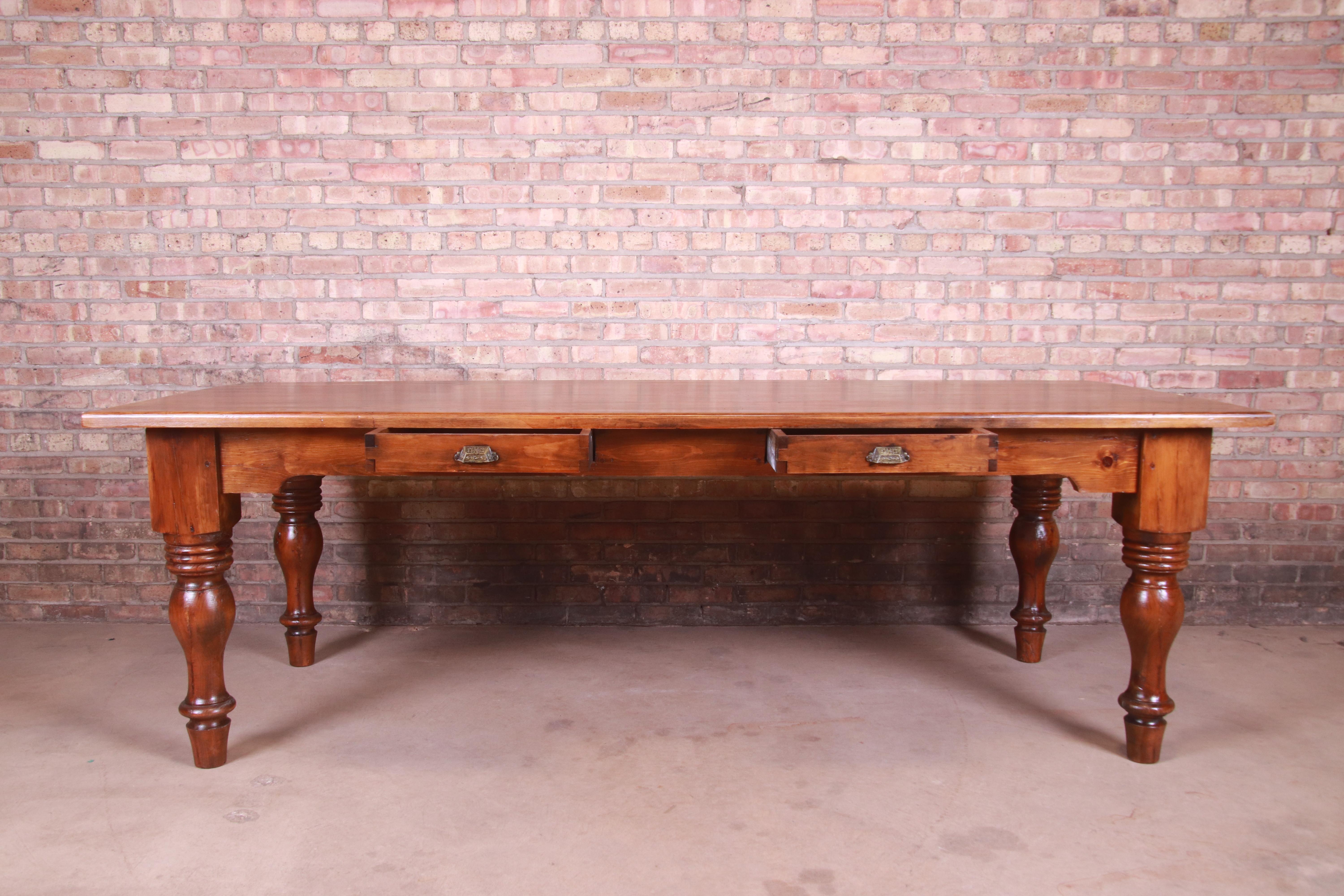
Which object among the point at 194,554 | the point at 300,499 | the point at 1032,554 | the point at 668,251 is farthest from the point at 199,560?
the point at 1032,554

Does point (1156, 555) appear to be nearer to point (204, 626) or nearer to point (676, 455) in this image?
point (676, 455)

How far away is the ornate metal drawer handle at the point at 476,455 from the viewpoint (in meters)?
2.22

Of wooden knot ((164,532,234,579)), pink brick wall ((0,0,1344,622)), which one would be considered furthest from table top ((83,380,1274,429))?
pink brick wall ((0,0,1344,622))

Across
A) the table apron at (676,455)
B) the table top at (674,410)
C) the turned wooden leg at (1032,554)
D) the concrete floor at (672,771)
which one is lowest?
the concrete floor at (672,771)

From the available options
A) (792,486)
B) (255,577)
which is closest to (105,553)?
(255,577)

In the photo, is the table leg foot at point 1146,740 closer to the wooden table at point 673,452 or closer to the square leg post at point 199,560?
the wooden table at point 673,452

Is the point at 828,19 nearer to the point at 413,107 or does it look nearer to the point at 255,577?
the point at 413,107

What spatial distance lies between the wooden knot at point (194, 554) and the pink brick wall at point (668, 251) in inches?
44.8

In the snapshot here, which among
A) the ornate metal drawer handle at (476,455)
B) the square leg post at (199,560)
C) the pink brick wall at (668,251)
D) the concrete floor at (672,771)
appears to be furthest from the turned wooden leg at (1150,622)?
the square leg post at (199,560)

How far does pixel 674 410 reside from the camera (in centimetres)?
230

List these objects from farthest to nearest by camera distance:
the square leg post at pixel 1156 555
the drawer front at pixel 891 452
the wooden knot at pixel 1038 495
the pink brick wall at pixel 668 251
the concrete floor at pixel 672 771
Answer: the pink brick wall at pixel 668 251 < the wooden knot at pixel 1038 495 < the square leg post at pixel 1156 555 < the drawer front at pixel 891 452 < the concrete floor at pixel 672 771

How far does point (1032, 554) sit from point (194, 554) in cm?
249

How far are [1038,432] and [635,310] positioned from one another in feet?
5.08

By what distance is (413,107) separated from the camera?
3.29 metres
